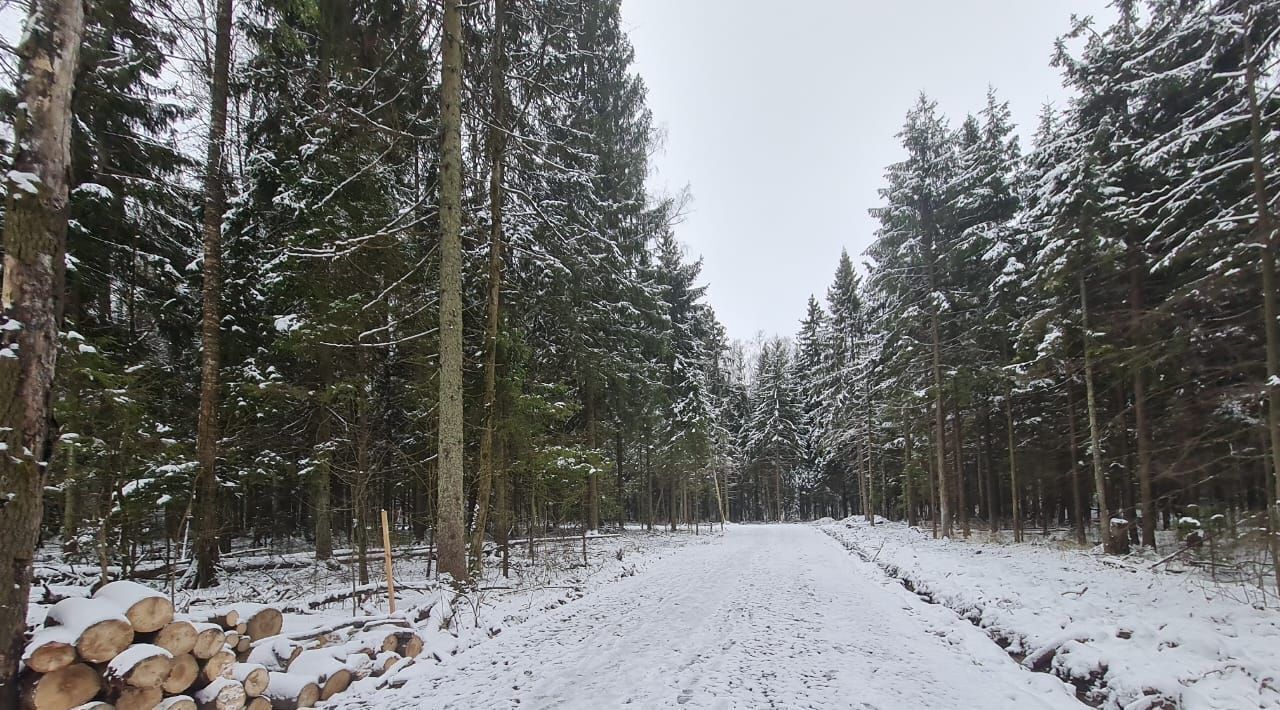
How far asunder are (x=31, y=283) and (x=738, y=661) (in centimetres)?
656

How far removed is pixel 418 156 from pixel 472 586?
7.91m

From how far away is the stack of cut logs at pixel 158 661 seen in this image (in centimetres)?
334

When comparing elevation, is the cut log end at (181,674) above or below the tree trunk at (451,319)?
below

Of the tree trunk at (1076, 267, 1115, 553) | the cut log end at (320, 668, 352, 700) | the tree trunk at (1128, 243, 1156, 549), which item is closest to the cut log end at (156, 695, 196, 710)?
the cut log end at (320, 668, 352, 700)

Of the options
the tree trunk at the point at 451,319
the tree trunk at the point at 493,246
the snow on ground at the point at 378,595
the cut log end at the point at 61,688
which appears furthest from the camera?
the tree trunk at the point at 493,246

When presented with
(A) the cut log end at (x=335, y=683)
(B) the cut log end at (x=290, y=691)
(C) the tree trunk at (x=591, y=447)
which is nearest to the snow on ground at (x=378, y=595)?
(A) the cut log end at (x=335, y=683)

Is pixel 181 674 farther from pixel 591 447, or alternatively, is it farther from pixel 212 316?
pixel 591 447

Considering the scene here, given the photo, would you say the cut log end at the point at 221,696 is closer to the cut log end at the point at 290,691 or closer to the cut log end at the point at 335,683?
the cut log end at the point at 290,691

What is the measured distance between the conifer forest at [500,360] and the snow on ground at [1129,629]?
53 mm

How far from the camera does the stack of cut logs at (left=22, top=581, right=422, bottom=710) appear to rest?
11.0 ft

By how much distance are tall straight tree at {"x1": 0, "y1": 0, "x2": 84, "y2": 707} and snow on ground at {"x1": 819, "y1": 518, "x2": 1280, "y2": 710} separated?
792cm

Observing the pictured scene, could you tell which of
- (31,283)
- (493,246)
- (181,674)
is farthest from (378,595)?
(493,246)

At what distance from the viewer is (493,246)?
412 inches

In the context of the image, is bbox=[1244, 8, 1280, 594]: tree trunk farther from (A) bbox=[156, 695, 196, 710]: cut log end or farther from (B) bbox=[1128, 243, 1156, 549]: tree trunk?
(A) bbox=[156, 695, 196, 710]: cut log end
